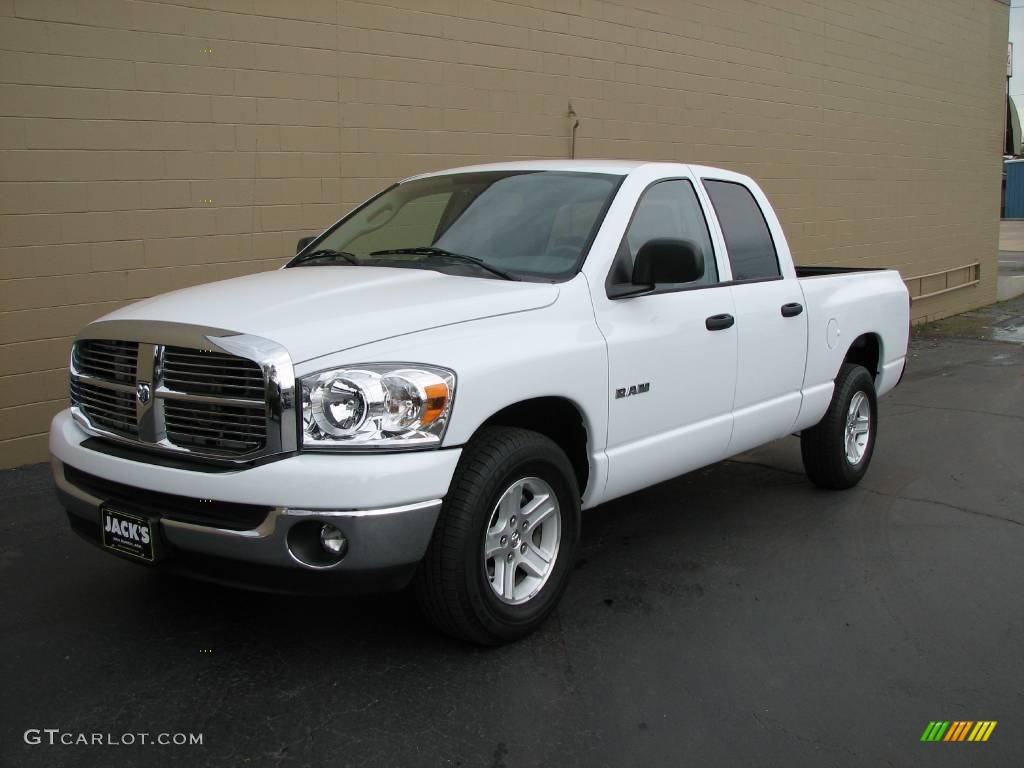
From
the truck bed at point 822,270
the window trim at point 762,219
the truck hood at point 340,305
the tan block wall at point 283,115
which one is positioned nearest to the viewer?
the truck hood at point 340,305

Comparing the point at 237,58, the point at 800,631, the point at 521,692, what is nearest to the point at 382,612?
the point at 521,692

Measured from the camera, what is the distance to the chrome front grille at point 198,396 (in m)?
3.44

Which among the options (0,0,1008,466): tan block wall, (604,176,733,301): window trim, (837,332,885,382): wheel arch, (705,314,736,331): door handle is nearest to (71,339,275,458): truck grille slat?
(604,176,733,301): window trim

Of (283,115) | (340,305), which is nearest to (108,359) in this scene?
(340,305)

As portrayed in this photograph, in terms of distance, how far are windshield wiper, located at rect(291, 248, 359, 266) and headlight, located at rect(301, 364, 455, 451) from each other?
1535mm

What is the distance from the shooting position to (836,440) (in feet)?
20.2

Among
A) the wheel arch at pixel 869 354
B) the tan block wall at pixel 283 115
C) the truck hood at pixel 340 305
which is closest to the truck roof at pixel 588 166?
the truck hood at pixel 340 305

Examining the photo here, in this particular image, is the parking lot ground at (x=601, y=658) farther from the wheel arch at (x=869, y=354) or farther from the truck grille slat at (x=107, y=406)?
the wheel arch at (x=869, y=354)

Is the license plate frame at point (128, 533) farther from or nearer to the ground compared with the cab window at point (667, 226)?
nearer to the ground

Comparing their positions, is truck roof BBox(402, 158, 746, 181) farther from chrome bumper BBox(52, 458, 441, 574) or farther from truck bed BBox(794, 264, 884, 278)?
chrome bumper BBox(52, 458, 441, 574)

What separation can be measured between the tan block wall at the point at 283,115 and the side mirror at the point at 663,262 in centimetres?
390

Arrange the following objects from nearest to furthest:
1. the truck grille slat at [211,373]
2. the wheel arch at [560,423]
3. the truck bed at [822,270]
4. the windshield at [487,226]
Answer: the truck grille slat at [211,373] → the wheel arch at [560,423] → the windshield at [487,226] → the truck bed at [822,270]

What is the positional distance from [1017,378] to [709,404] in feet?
23.4

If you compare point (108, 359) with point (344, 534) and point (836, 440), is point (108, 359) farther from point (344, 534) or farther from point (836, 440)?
point (836, 440)
